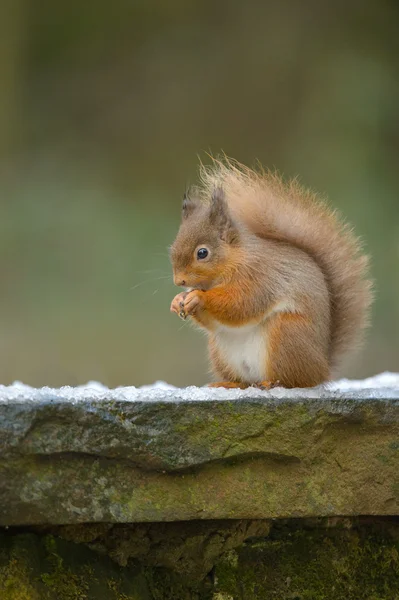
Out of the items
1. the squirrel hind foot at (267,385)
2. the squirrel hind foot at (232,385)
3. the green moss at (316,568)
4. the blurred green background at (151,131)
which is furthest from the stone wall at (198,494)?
the blurred green background at (151,131)

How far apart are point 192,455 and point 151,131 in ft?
12.1

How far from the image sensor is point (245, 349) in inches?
61.2

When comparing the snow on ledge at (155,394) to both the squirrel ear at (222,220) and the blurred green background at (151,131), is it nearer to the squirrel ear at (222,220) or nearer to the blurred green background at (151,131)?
the squirrel ear at (222,220)

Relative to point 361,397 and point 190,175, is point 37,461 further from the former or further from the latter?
point 190,175

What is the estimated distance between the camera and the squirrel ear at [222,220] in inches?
62.2

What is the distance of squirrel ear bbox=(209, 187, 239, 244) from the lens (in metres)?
1.58

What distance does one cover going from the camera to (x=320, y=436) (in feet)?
4.25

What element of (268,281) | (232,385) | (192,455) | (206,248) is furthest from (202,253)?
(192,455)

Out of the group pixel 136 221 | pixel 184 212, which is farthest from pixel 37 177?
pixel 184 212

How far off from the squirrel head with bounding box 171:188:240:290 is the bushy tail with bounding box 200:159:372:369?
0.09 meters

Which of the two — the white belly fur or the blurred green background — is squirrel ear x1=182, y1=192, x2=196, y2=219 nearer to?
the white belly fur

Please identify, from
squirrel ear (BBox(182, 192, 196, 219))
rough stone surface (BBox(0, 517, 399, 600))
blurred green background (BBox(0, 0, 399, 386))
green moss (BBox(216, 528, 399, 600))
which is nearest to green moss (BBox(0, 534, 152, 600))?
rough stone surface (BBox(0, 517, 399, 600))

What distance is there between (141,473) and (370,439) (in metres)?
0.33

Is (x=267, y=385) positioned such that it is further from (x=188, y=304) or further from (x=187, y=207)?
(x=187, y=207)
